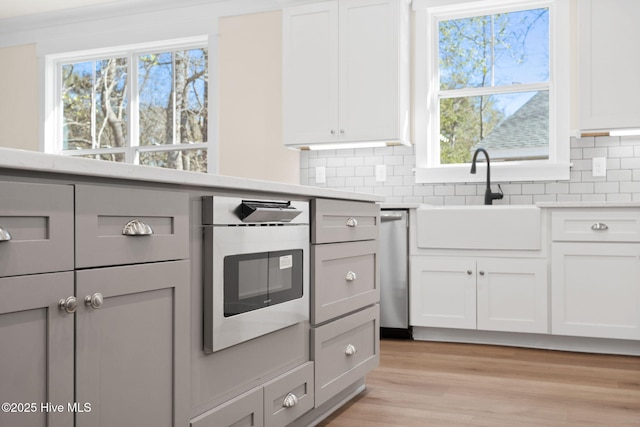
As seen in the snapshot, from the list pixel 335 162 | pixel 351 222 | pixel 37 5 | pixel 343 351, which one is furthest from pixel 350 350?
pixel 37 5

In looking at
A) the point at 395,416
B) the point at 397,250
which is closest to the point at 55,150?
the point at 397,250

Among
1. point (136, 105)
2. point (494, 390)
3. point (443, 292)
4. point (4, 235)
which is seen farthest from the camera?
point (136, 105)

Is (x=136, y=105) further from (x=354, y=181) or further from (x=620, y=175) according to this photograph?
(x=620, y=175)

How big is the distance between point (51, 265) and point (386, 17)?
3.62 m

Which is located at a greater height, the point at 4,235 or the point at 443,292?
the point at 4,235

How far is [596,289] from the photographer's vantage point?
12.0 ft

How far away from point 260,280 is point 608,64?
2959mm

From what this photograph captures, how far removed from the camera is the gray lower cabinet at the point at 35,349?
1.13m

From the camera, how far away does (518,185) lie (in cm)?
436

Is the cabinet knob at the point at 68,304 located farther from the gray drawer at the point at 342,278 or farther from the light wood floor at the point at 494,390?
the light wood floor at the point at 494,390

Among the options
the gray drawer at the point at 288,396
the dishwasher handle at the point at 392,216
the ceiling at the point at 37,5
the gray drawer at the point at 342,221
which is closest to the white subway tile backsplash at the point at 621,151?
the dishwasher handle at the point at 392,216

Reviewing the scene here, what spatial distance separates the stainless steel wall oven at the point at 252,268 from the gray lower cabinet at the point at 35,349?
1.61 feet

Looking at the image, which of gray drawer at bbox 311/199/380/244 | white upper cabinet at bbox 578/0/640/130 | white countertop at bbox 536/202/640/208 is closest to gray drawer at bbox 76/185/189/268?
gray drawer at bbox 311/199/380/244

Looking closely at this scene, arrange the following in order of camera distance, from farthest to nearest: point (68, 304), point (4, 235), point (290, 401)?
point (290, 401), point (68, 304), point (4, 235)
